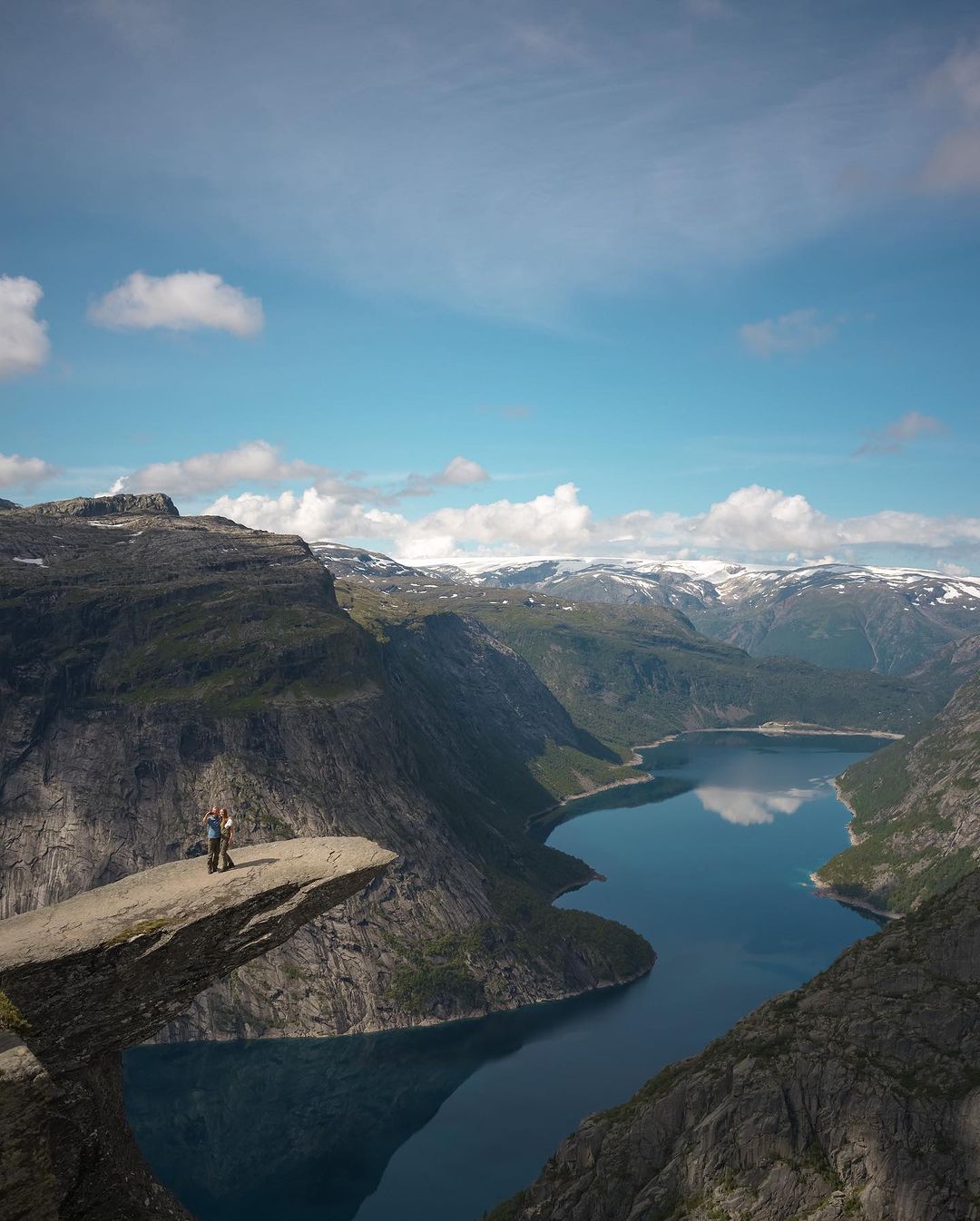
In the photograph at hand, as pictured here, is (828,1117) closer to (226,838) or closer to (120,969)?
(226,838)

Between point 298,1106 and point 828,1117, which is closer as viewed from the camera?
point 828,1117

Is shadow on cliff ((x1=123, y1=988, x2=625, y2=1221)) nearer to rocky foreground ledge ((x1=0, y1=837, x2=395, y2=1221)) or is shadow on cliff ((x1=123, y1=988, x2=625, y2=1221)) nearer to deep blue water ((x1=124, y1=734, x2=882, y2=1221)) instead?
deep blue water ((x1=124, y1=734, x2=882, y2=1221))

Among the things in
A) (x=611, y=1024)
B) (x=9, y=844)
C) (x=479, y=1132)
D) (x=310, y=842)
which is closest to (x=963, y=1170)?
(x=310, y=842)

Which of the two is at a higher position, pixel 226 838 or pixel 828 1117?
pixel 226 838

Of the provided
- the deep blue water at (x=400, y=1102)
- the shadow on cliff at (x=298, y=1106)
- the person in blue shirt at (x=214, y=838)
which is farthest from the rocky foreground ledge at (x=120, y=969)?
the shadow on cliff at (x=298, y=1106)

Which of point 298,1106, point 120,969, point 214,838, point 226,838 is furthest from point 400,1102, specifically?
point 120,969

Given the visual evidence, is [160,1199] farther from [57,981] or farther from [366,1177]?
[366,1177]
